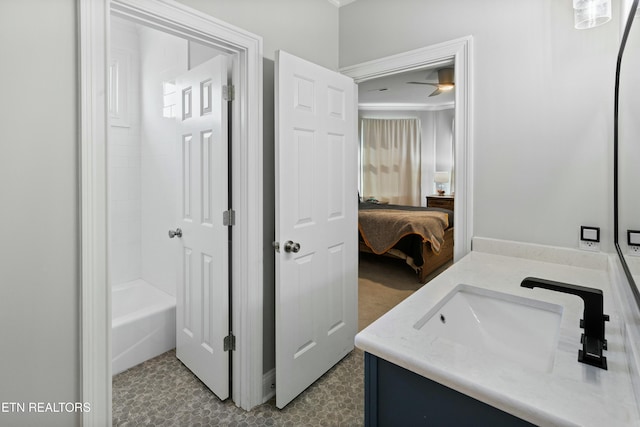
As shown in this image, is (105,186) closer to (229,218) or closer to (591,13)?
(229,218)

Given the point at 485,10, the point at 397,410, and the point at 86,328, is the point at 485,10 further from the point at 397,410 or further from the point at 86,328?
the point at 86,328

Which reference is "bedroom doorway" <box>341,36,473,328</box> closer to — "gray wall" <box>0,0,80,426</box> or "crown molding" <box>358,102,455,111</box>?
"crown molding" <box>358,102,455,111</box>

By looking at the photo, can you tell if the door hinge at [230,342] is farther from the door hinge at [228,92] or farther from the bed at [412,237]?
the bed at [412,237]

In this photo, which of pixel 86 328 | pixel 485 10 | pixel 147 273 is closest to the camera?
pixel 86 328

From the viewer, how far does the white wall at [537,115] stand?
1512mm

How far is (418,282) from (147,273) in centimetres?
299

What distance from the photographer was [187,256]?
7.40ft

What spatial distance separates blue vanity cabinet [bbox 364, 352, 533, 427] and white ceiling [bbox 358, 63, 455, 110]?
14.8ft

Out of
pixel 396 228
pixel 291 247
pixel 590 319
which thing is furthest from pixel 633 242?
pixel 396 228

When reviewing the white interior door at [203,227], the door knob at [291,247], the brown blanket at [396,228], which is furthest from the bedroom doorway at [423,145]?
the white interior door at [203,227]

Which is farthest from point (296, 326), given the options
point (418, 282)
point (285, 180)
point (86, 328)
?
point (418, 282)

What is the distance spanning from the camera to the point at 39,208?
114 centimetres

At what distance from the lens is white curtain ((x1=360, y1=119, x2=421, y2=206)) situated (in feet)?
24.6

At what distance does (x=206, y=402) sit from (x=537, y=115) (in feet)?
7.67
